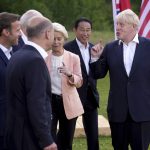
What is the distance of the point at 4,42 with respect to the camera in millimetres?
5422

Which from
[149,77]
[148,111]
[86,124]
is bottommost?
[86,124]

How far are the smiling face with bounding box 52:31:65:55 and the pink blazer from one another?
3.2 inches

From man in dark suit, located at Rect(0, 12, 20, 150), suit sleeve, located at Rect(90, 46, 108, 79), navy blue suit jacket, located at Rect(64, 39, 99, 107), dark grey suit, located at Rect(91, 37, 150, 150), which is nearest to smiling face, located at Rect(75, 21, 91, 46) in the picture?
navy blue suit jacket, located at Rect(64, 39, 99, 107)

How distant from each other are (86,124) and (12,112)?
284cm

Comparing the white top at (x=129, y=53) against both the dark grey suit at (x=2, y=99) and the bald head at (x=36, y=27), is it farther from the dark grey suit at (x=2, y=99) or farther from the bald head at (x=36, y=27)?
the bald head at (x=36, y=27)

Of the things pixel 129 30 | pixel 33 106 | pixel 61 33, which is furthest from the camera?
pixel 61 33

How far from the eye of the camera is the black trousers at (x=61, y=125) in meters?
6.56

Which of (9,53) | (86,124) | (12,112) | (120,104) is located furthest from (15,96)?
(86,124)

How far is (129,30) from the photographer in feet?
19.7

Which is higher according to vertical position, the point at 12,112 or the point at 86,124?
the point at 12,112

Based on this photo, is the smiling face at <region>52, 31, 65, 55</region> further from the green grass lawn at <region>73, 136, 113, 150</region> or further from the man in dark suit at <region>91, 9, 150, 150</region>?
the green grass lawn at <region>73, 136, 113, 150</region>

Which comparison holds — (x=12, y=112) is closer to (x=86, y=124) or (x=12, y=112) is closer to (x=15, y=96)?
(x=15, y=96)

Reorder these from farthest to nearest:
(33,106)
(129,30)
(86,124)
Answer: (86,124) → (129,30) → (33,106)

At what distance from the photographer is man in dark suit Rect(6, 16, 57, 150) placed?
179 inches
